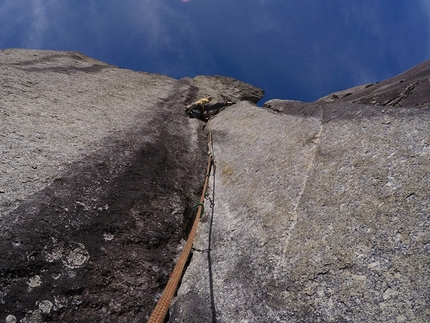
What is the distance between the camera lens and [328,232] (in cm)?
443

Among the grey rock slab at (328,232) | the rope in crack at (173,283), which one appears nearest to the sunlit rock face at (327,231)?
the grey rock slab at (328,232)

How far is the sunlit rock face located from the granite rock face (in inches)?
30.3

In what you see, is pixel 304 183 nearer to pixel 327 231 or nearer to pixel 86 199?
pixel 327 231

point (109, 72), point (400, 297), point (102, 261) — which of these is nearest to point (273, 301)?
point (400, 297)

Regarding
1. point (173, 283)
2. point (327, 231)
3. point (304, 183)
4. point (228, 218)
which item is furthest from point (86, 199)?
point (327, 231)

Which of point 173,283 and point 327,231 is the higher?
point 327,231

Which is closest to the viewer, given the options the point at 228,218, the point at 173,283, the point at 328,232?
the point at 328,232

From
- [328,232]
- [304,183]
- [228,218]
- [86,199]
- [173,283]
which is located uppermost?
[304,183]

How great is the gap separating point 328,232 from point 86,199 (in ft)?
13.4

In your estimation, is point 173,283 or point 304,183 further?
point 304,183

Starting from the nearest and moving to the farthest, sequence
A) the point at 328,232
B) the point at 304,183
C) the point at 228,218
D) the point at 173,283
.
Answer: the point at 328,232 < the point at 173,283 < the point at 304,183 < the point at 228,218

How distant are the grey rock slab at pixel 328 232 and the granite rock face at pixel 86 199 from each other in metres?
0.78

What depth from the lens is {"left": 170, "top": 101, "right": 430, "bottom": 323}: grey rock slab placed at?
3545 mm

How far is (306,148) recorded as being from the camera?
253 inches
